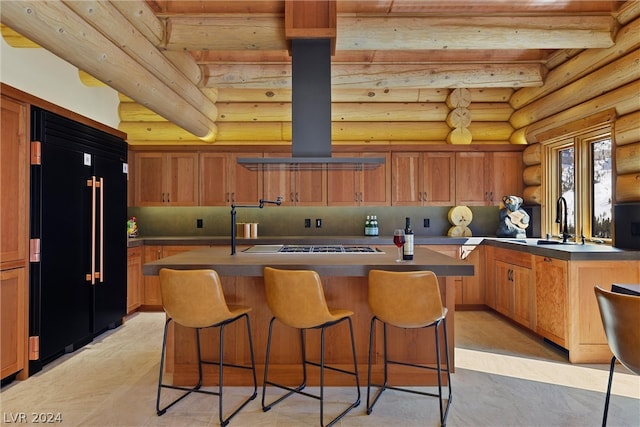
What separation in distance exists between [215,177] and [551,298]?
447cm

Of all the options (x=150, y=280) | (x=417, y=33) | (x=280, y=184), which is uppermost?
(x=417, y=33)

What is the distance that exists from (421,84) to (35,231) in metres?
4.43

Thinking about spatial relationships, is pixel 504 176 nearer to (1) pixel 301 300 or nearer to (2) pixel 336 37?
(2) pixel 336 37

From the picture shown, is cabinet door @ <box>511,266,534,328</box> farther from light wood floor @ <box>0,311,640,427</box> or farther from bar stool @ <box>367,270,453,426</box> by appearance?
bar stool @ <box>367,270,453,426</box>

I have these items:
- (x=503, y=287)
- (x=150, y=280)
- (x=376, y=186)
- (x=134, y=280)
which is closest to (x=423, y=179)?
(x=376, y=186)

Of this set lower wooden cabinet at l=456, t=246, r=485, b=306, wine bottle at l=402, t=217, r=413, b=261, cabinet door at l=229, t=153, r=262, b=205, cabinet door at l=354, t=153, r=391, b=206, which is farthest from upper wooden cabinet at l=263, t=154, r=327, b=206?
wine bottle at l=402, t=217, r=413, b=261

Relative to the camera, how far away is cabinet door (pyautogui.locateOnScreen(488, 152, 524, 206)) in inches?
224

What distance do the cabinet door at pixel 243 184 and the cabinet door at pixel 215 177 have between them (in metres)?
0.06

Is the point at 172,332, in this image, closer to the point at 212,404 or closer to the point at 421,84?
the point at 212,404

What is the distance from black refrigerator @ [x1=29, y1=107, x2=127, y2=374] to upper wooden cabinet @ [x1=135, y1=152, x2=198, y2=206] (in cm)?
92

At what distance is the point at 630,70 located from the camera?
3549mm

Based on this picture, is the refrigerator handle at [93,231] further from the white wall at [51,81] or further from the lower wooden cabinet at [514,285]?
the lower wooden cabinet at [514,285]

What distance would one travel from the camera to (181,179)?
5.73 metres

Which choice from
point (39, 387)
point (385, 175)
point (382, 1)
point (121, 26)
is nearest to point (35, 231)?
point (39, 387)
